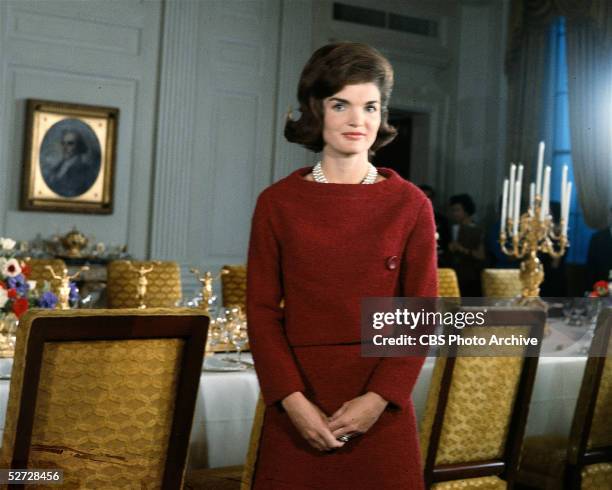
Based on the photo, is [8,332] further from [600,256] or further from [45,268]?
[600,256]

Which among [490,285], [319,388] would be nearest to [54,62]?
[490,285]

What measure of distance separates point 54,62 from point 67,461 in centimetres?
528

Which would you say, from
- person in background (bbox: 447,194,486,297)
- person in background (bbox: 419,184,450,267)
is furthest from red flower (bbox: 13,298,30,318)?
person in background (bbox: 419,184,450,267)

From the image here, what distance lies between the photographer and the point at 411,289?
142 cm

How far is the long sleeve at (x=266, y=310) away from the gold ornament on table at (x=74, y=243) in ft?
17.1

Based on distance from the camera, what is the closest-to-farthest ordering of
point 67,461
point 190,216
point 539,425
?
point 67,461 → point 539,425 → point 190,216

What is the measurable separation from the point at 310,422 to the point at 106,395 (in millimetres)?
638

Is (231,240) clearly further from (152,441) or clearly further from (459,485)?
(152,441)

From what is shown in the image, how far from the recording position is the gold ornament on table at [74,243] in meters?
6.45

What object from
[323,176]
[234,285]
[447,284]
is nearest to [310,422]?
[323,176]

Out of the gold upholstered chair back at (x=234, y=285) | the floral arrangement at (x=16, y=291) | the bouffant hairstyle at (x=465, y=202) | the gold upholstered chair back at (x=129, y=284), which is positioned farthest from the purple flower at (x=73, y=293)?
the bouffant hairstyle at (x=465, y=202)

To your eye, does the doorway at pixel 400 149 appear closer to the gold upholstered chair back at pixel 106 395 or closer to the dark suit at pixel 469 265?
the dark suit at pixel 469 265

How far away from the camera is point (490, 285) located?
5.16 meters

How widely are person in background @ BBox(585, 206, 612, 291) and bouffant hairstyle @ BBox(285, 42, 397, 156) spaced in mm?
5413
